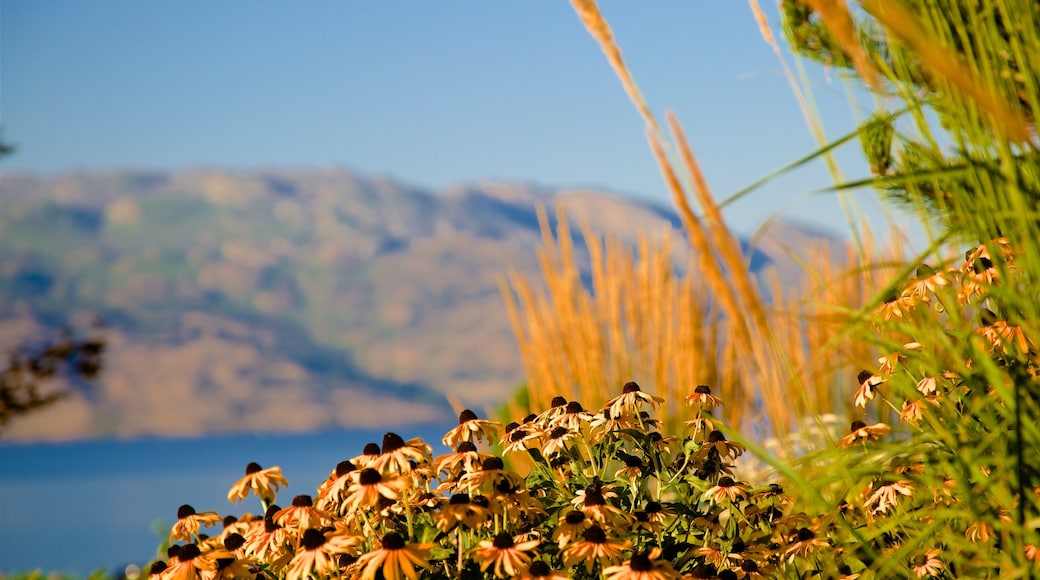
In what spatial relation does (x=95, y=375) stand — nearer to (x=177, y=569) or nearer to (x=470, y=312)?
(x=177, y=569)

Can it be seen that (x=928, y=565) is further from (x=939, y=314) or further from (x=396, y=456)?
(x=396, y=456)

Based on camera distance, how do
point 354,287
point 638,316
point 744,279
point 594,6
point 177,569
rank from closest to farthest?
point 744,279 < point 594,6 < point 177,569 < point 638,316 < point 354,287

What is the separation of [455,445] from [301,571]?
41 centimetres

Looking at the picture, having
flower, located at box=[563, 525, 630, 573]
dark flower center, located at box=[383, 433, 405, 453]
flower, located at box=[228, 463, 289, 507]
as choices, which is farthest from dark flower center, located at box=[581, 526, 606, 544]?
flower, located at box=[228, 463, 289, 507]

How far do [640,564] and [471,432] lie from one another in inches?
19.3

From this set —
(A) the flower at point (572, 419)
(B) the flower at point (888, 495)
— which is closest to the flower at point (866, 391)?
(B) the flower at point (888, 495)

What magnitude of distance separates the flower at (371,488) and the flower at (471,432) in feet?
0.89

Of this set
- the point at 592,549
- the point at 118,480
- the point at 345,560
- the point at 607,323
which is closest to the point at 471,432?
the point at 345,560

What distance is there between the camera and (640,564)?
118 centimetres

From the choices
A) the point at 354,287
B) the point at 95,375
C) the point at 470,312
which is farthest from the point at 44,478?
the point at 95,375

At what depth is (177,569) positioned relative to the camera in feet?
4.57

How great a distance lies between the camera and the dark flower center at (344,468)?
1.45 meters

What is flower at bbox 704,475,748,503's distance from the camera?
1.44 metres

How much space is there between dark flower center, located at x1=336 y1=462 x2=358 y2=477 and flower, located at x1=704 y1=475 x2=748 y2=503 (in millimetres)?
580
